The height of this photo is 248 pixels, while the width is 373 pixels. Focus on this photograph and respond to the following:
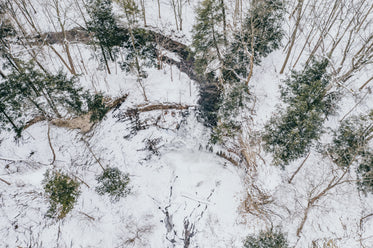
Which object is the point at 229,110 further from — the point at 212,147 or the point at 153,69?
the point at 153,69

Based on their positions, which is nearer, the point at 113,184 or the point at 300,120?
the point at 300,120

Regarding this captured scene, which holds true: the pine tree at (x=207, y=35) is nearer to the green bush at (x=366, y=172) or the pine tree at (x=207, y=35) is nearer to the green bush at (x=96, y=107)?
the green bush at (x=96, y=107)

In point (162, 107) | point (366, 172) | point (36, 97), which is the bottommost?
point (162, 107)

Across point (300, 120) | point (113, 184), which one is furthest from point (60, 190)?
point (300, 120)

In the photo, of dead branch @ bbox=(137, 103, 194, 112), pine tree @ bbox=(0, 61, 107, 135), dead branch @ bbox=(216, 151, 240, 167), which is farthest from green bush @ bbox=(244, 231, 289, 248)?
pine tree @ bbox=(0, 61, 107, 135)

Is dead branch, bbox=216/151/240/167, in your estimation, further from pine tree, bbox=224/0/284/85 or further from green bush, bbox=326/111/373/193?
green bush, bbox=326/111/373/193

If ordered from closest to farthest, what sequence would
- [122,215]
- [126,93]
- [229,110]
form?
[122,215]
[229,110]
[126,93]

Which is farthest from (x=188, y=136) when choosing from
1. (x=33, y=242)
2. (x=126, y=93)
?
(x=33, y=242)

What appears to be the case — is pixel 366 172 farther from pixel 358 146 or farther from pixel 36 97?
pixel 36 97
